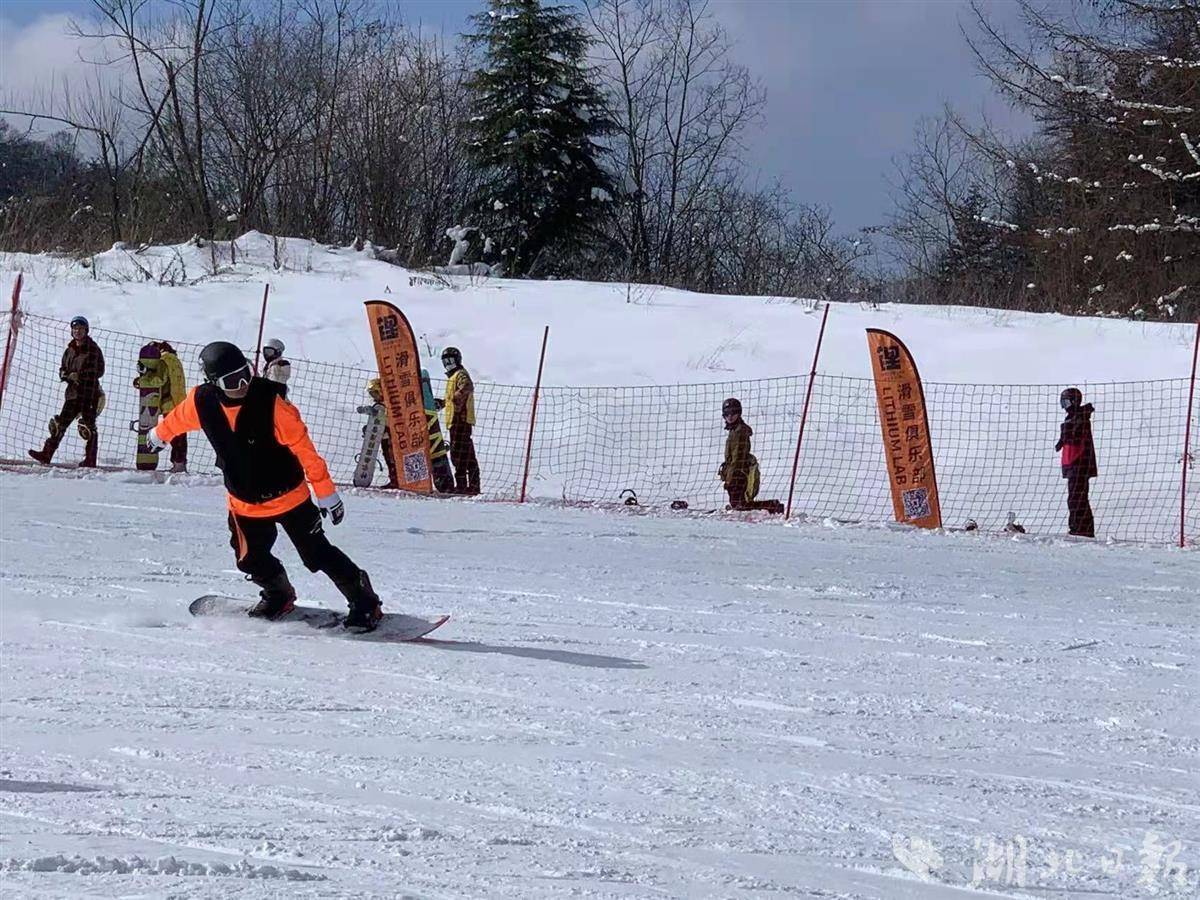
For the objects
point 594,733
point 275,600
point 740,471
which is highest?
point 740,471

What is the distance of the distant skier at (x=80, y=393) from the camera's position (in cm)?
1459

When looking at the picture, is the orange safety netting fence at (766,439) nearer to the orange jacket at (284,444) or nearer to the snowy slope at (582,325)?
the snowy slope at (582,325)

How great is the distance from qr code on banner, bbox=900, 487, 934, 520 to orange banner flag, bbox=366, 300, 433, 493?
5.30 m

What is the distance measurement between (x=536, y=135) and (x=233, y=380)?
2551 cm

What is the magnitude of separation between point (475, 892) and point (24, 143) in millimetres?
42870

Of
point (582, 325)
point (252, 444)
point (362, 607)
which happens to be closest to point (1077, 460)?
point (362, 607)

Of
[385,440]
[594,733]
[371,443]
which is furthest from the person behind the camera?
[385,440]

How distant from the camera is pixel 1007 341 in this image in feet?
71.4

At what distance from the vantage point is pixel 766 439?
19047mm

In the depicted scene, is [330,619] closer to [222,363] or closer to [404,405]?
[222,363]

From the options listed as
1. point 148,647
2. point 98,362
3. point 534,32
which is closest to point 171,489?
point 98,362

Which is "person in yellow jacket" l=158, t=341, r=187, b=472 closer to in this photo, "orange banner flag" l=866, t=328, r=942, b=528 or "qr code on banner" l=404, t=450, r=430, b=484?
"qr code on banner" l=404, t=450, r=430, b=484

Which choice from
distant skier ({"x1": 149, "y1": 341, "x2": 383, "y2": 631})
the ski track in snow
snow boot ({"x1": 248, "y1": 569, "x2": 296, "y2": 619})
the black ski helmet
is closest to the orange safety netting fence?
the ski track in snow

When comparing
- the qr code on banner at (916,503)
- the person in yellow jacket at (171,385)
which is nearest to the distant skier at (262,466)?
the qr code on banner at (916,503)
